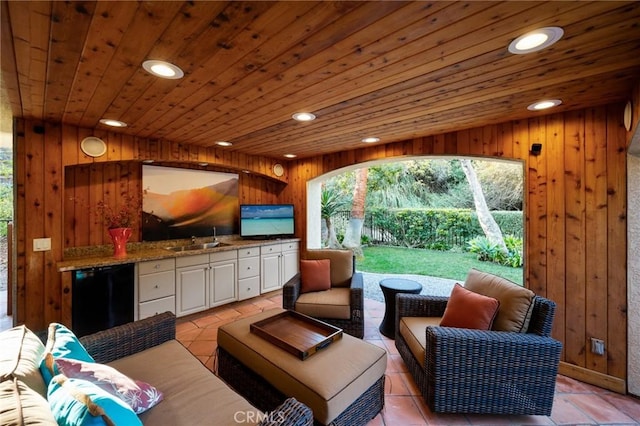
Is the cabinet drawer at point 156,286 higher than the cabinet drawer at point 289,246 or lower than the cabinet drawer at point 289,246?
lower

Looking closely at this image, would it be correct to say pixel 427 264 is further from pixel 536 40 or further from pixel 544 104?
pixel 536 40

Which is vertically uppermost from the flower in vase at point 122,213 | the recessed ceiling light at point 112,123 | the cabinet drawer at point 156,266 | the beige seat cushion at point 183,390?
the recessed ceiling light at point 112,123

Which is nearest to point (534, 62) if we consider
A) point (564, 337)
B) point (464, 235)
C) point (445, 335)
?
point (445, 335)

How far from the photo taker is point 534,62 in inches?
60.6

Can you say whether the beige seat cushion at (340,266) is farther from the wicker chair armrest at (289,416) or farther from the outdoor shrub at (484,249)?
the outdoor shrub at (484,249)

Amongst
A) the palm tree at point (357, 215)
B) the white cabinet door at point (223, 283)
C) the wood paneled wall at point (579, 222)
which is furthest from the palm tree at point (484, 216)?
the white cabinet door at point (223, 283)

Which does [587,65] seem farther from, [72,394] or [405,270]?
[405,270]

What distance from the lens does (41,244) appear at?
264 centimetres

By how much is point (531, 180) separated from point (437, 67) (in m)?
1.79

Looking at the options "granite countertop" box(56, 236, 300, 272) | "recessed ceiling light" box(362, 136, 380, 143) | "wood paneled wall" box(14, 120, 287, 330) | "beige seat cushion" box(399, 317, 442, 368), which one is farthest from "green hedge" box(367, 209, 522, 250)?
"wood paneled wall" box(14, 120, 287, 330)

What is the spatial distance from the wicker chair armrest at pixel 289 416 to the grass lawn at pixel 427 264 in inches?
211

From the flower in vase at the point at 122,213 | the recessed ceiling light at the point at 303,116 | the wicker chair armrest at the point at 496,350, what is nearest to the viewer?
the wicker chair armrest at the point at 496,350

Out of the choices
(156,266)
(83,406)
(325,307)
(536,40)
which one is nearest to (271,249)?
(156,266)

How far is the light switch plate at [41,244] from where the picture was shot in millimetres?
2605
